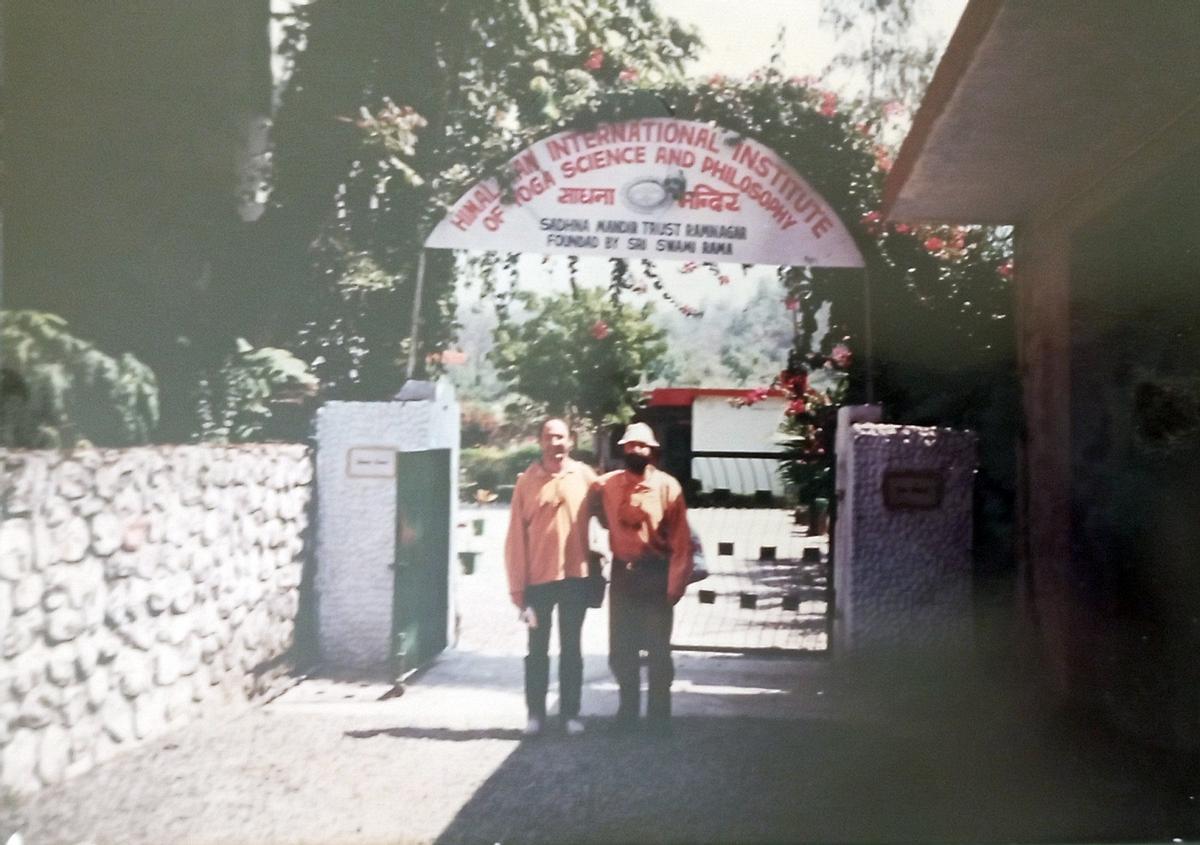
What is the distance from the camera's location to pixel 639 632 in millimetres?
4645

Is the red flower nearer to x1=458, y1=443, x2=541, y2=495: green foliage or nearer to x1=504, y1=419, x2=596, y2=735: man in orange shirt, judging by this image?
x1=504, y1=419, x2=596, y2=735: man in orange shirt

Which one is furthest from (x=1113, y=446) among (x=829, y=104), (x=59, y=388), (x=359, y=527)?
(x=59, y=388)

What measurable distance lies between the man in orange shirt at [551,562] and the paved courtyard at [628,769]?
0.07 meters

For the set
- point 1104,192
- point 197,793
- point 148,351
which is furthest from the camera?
point 1104,192

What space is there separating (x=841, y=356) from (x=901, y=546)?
2.75 ft

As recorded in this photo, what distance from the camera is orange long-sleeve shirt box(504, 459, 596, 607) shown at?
462 centimetres

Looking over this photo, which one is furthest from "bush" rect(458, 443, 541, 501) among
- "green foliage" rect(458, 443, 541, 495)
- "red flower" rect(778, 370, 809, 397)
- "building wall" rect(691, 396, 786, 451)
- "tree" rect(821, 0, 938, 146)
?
"tree" rect(821, 0, 938, 146)

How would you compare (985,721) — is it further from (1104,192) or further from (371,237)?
(371,237)

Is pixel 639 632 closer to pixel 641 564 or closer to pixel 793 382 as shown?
pixel 641 564

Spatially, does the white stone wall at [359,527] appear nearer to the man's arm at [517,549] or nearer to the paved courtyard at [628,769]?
the paved courtyard at [628,769]

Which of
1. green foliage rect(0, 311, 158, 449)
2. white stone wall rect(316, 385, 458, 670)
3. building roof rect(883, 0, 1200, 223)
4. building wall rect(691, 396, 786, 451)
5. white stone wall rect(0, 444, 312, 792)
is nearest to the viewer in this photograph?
building roof rect(883, 0, 1200, 223)

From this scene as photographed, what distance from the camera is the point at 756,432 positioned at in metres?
4.64

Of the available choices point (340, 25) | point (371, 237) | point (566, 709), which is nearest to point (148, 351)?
point (371, 237)

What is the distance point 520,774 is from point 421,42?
2953 millimetres
